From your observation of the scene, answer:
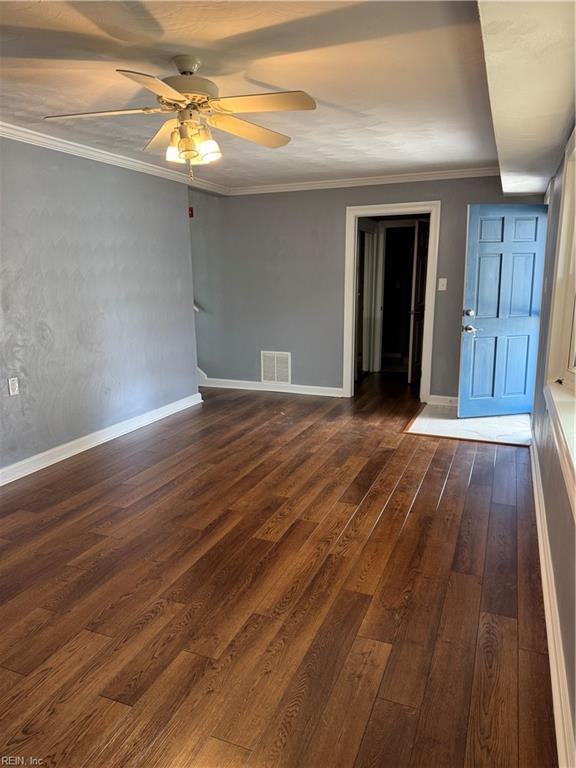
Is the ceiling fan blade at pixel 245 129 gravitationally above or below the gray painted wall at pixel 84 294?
above

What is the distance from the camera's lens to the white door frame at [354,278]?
5.25 metres

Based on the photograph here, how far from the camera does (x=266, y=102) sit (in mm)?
2199

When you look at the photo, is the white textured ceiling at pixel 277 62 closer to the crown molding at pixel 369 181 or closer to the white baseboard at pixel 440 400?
the crown molding at pixel 369 181

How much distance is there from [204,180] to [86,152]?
5.31 ft

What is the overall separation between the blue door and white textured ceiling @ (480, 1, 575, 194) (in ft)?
4.82

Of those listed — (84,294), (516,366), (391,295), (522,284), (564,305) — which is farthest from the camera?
(391,295)

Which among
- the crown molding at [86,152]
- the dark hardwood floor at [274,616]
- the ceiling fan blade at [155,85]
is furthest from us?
the crown molding at [86,152]

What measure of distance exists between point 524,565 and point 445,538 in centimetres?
40

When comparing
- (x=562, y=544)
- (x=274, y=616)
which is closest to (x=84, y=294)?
(x=274, y=616)

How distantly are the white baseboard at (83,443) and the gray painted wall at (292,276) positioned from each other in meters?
1.25

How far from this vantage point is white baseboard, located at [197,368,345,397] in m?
6.00

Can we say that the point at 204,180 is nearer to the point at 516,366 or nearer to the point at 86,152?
the point at 86,152

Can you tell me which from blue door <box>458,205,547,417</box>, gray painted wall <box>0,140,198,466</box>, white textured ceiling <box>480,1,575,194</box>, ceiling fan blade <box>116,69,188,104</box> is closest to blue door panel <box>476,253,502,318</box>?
blue door <box>458,205,547,417</box>

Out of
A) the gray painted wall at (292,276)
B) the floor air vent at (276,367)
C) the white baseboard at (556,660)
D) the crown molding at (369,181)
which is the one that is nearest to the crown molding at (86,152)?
the crown molding at (369,181)
